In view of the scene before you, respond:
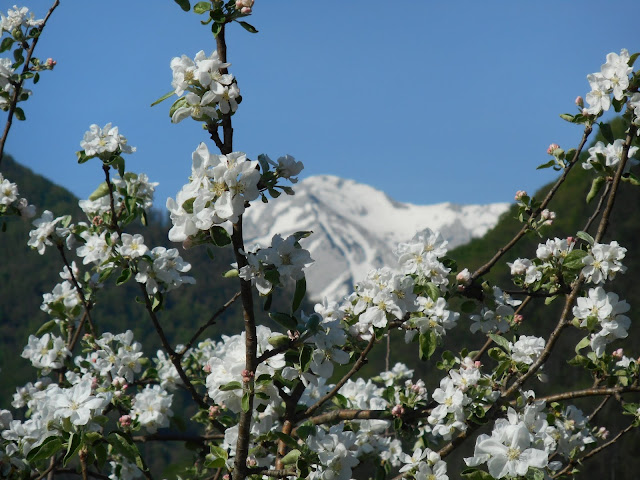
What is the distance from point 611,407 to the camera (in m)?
11.7

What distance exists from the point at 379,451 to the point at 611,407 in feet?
32.8

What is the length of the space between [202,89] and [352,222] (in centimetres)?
14991

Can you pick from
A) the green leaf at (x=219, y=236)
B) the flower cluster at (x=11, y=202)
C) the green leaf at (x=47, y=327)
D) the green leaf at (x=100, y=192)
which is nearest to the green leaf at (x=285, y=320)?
the green leaf at (x=219, y=236)

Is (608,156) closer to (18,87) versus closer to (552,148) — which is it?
(552,148)

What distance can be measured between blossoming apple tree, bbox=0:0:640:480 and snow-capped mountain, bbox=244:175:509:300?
5082 inches

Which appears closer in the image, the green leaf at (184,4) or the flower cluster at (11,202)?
the green leaf at (184,4)

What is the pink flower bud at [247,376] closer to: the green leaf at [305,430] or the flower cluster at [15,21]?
the green leaf at [305,430]

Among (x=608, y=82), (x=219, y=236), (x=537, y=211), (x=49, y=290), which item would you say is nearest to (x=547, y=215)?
(x=537, y=211)

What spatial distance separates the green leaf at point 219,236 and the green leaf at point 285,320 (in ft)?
0.91

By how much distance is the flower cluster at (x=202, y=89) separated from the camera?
1559 mm

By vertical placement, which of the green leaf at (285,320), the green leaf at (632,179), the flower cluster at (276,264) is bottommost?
the green leaf at (285,320)

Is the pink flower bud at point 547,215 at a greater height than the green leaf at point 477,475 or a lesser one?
greater

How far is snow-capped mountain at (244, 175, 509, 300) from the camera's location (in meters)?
139

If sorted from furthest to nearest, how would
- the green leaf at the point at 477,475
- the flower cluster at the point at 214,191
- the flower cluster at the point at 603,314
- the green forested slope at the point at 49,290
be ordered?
the green forested slope at the point at 49,290
the flower cluster at the point at 603,314
the green leaf at the point at 477,475
the flower cluster at the point at 214,191
